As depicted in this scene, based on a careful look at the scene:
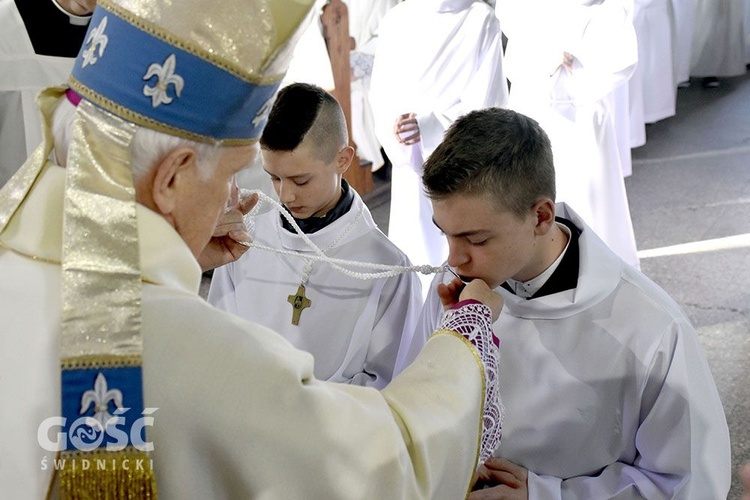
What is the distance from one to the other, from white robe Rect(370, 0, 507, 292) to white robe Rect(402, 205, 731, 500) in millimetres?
2701

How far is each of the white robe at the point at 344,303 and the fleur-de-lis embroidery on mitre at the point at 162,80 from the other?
1399 mm

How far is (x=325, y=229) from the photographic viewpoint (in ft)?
9.16

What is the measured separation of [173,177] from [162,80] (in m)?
0.16

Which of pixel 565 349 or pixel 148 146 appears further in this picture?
pixel 565 349

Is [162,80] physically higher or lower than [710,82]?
higher

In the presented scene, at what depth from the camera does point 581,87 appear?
196 inches

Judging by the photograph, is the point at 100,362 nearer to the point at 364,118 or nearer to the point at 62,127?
the point at 62,127

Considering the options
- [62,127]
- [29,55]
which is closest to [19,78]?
[29,55]

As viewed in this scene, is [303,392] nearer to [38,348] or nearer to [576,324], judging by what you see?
[38,348]

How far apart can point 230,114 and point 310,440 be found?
0.55 meters

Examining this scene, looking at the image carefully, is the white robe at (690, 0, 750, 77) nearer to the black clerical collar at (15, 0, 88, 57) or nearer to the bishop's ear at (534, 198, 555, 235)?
the black clerical collar at (15, 0, 88, 57)

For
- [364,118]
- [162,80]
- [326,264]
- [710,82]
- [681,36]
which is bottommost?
[710,82]

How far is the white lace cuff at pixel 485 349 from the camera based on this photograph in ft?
5.57

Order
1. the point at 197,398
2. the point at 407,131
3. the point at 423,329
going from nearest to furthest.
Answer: the point at 197,398, the point at 423,329, the point at 407,131
